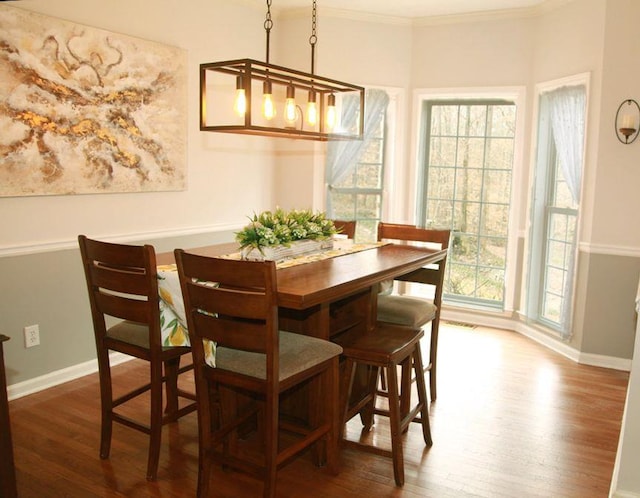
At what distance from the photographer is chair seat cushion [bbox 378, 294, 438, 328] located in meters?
3.37

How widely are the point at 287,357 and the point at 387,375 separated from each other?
0.49 m

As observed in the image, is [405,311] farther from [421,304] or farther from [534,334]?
[534,334]

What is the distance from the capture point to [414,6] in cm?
503

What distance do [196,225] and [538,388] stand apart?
284 cm

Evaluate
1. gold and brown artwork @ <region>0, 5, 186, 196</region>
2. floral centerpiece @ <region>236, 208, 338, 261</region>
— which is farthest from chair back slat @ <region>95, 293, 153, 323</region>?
gold and brown artwork @ <region>0, 5, 186, 196</region>

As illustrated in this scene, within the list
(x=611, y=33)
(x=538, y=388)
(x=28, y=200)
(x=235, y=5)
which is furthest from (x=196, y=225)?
(x=611, y=33)

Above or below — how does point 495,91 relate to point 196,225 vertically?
above

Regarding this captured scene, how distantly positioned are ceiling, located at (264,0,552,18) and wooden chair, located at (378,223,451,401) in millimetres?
2228

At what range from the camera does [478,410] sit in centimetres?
350

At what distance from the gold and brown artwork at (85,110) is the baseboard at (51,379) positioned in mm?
1143

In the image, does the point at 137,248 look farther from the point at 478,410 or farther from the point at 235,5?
the point at 235,5

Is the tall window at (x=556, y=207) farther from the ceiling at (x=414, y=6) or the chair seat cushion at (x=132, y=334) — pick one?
the chair seat cushion at (x=132, y=334)

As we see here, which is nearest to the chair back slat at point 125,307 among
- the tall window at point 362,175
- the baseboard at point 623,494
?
the baseboard at point 623,494

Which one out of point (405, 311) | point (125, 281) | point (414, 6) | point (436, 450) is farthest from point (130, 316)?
point (414, 6)
